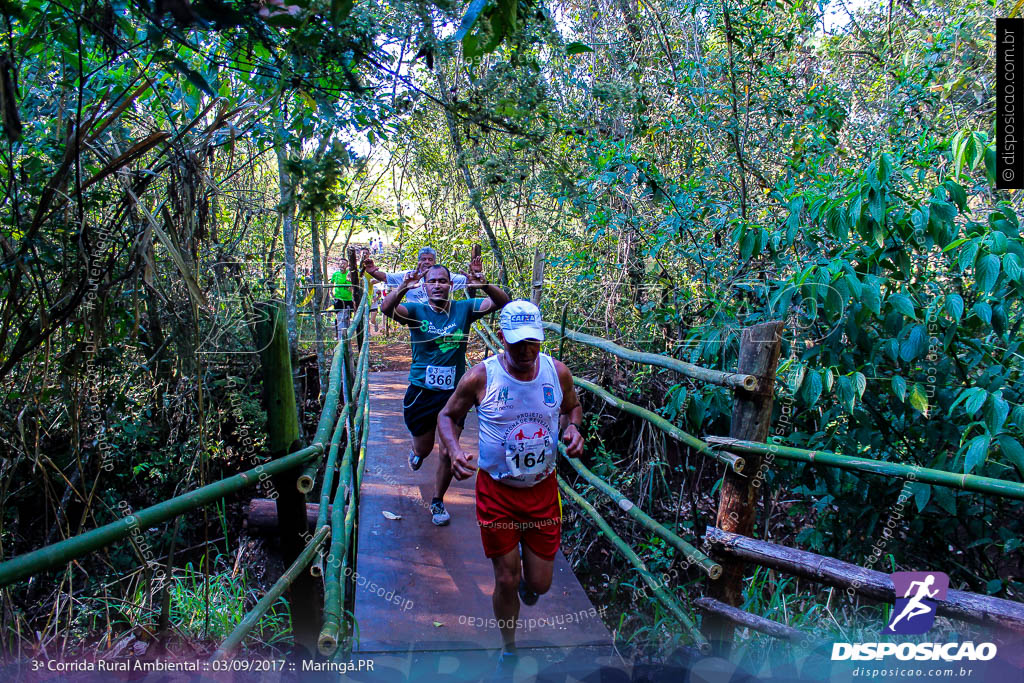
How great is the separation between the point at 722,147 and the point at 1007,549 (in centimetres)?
331

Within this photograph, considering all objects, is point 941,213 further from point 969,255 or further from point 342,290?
point 342,290

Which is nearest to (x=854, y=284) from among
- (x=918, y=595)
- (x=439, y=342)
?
(x=918, y=595)

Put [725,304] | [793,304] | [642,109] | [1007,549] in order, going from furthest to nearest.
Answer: [642,109] → [725,304] → [793,304] → [1007,549]

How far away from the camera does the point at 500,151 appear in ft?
16.4

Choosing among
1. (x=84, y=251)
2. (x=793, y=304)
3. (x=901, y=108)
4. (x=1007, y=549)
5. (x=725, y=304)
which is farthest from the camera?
(x=901, y=108)

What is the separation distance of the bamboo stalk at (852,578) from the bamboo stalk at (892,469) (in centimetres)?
26

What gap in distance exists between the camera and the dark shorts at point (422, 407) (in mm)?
3846

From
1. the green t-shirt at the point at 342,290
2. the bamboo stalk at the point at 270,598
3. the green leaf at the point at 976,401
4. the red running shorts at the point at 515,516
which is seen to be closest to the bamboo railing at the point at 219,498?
the bamboo stalk at the point at 270,598

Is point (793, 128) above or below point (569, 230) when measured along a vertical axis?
above

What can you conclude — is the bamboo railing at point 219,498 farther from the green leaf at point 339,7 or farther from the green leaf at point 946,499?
the green leaf at point 946,499

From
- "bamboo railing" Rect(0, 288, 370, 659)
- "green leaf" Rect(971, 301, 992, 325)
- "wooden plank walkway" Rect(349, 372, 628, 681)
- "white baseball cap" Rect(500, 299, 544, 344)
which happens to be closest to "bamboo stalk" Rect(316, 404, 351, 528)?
"bamboo railing" Rect(0, 288, 370, 659)

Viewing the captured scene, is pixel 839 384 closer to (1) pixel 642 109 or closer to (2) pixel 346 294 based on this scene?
(1) pixel 642 109

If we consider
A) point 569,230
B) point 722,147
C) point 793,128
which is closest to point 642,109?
point 722,147

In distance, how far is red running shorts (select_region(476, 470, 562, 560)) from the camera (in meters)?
2.54
